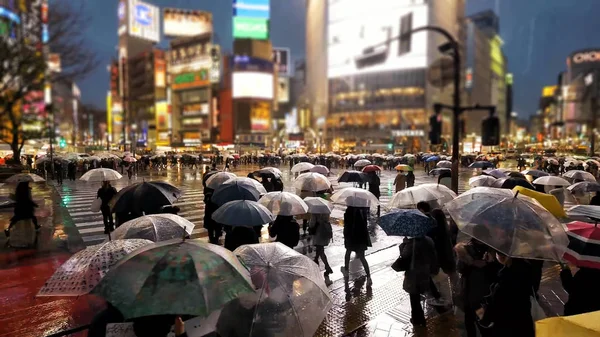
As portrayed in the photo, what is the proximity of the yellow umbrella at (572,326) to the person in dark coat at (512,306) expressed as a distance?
1823 millimetres

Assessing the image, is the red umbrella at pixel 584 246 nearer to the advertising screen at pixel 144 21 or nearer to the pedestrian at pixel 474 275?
the pedestrian at pixel 474 275

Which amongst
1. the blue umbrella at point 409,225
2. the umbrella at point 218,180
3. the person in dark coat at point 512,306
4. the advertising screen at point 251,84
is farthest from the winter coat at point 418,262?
the advertising screen at point 251,84

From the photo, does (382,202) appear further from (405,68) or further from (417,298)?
(405,68)

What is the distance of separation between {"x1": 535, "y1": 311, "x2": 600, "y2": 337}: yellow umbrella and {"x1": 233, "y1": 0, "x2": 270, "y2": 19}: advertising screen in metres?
109

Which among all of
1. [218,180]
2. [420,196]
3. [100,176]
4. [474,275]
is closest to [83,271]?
[474,275]

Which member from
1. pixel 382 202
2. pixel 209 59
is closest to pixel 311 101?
pixel 209 59

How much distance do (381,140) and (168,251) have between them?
280ft

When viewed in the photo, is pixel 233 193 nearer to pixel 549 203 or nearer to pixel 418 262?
pixel 418 262

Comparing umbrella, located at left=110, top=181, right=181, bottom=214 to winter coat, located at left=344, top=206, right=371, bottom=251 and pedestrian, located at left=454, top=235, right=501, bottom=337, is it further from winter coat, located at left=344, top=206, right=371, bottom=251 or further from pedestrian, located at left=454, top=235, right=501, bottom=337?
pedestrian, located at left=454, top=235, right=501, bottom=337

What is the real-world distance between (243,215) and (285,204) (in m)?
1.20

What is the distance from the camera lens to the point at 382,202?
1773cm

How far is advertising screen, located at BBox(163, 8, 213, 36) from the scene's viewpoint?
120 meters

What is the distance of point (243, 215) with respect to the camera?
6.35m

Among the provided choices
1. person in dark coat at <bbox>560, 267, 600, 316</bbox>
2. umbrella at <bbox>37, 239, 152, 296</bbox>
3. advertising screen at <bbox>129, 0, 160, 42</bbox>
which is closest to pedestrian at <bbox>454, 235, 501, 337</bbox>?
person in dark coat at <bbox>560, 267, 600, 316</bbox>
